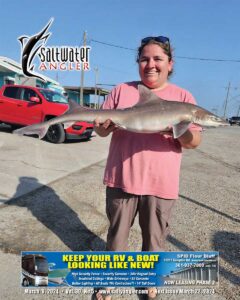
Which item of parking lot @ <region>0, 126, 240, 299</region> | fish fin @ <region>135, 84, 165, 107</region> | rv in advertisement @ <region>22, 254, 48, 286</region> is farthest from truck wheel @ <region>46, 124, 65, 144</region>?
fish fin @ <region>135, 84, 165, 107</region>

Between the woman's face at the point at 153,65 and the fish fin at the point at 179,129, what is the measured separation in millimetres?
413

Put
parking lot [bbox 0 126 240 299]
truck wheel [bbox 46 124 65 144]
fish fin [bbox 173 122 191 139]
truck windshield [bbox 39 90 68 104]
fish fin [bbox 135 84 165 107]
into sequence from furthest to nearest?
truck windshield [bbox 39 90 68 104]
truck wheel [bbox 46 124 65 144]
parking lot [bbox 0 126 240 299]
fish fin [bbox 135 84 165 107]
fish fin [bbox 173 122 191 139]

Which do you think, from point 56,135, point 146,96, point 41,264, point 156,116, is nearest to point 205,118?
point 156,116

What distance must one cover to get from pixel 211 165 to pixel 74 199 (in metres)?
5.66

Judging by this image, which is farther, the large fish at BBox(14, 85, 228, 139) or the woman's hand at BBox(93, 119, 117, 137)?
the woman's hand at BBox(93, 119, 117, 137)

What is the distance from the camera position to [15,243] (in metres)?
3.78

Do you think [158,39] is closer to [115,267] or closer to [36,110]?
[115,267]

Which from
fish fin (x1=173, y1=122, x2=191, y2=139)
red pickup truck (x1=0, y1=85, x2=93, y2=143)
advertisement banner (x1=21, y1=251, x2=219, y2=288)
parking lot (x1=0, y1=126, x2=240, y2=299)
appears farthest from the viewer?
red pickup truck (x1=0, y1=85, x2=93, y2=143)

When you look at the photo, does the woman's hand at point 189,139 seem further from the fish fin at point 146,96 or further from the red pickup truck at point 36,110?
the red pickup truck at point 36,110

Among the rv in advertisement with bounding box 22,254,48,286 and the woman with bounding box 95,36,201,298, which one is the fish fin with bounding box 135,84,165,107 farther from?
the rv in advertisement with bounding box 22,254,48,286

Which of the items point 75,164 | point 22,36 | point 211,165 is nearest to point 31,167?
point 75,164

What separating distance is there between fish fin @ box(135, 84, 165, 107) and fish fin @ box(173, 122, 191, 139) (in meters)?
0.25

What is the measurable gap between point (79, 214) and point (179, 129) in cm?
282

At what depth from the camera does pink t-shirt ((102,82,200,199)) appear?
2645 millimetres
